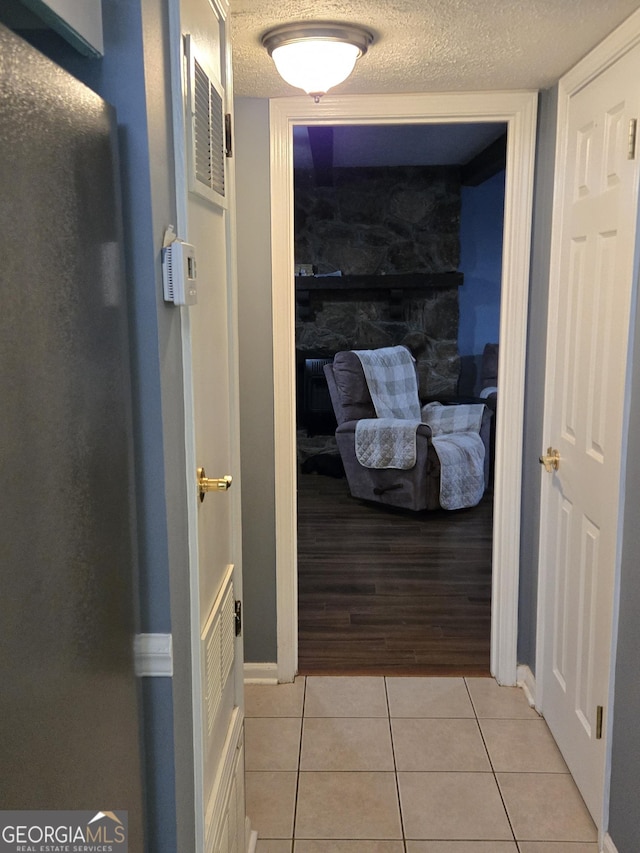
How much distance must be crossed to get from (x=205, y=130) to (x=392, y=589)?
2.86m

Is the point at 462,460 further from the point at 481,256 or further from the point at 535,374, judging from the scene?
the point at 535,374

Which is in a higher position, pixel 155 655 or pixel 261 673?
pixel 155 655

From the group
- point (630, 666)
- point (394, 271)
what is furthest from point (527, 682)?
point (394, 271)

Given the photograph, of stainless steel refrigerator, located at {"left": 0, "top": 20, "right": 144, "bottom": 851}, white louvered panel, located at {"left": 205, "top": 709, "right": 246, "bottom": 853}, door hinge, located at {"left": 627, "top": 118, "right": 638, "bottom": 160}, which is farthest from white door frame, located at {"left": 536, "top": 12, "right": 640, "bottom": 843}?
stainless steel refrigerator, located at {"left": 0, "top": 20, "right": 144, "bottom": 851}

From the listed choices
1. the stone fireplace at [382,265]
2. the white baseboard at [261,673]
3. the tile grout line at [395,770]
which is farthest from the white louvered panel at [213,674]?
the stone fireplace at [382,265]

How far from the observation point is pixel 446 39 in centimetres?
207

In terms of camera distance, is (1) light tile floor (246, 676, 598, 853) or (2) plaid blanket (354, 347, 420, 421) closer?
(1) light tile floor (246, 676, 598, 853)

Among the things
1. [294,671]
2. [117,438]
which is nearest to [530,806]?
[294,671]

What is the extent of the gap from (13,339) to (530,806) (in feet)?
6.94

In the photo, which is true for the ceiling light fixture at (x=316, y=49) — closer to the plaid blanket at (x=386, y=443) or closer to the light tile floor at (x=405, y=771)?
the light tile floor at (x=405, y=771)

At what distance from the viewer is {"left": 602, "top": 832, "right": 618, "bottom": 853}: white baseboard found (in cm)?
194

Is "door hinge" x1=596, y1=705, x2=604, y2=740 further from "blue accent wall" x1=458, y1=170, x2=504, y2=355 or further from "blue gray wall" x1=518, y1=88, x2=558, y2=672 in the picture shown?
"blue accent wall" x1=458, y1=170, x2=504, y2=355

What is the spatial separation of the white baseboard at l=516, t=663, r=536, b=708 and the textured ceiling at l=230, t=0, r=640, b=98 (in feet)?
6.96

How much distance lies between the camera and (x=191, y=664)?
1420mm
